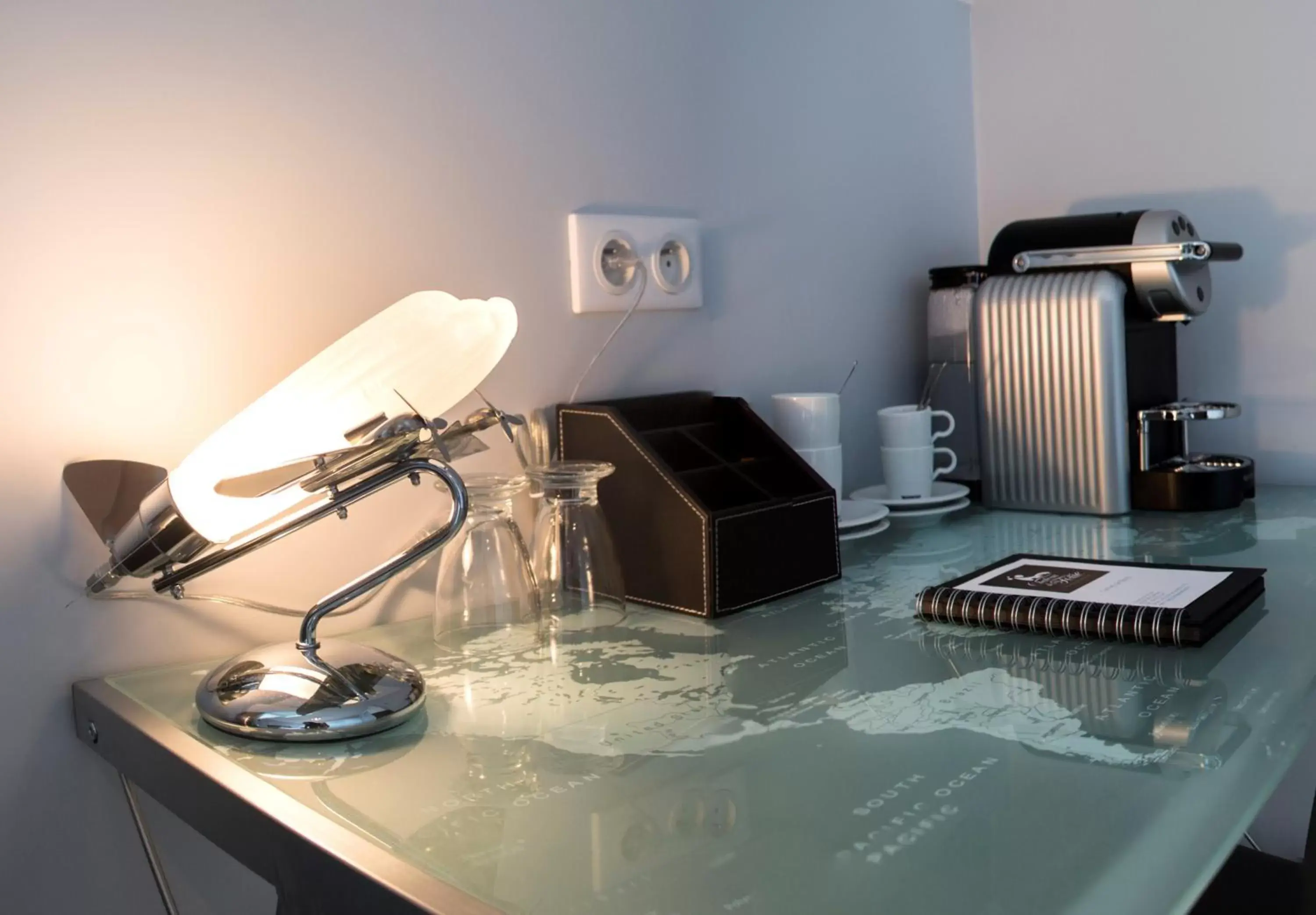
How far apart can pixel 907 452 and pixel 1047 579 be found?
1.33 feet

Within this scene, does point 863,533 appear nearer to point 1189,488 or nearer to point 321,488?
point 1189,488

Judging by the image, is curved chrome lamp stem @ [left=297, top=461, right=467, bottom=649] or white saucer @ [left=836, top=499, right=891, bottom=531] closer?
curved chrome lamp stem @ [left=297, top=461, right=467, bottom=649]

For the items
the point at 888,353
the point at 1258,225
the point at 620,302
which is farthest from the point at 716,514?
the point at 1258,225

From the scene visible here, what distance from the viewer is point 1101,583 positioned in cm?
95

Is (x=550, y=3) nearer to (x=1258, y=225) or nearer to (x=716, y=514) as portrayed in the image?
(x=716, y=514)

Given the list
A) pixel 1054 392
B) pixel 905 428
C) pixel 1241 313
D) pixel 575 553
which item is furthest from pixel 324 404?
pixel 1241 313

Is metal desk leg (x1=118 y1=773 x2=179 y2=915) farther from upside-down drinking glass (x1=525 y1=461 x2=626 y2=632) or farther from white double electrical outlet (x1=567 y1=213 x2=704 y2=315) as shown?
white double electrical outlet (x1=567 y1=213 x2=704 y2=315)

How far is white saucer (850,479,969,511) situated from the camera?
135cm

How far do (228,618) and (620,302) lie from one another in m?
0.50

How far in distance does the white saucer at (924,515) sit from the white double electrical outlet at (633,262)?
336 mm

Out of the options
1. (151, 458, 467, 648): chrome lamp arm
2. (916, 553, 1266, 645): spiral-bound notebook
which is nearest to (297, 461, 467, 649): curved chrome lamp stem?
(151, 458, 467, 648): chrome lamp arm

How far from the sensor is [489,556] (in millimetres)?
940

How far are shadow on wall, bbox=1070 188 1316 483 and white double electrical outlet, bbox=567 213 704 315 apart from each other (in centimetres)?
70

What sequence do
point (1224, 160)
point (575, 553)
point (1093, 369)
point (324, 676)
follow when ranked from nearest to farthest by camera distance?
point (324, 676)
point (575, 553)
point (1093, 369)
point (1224, 160)
